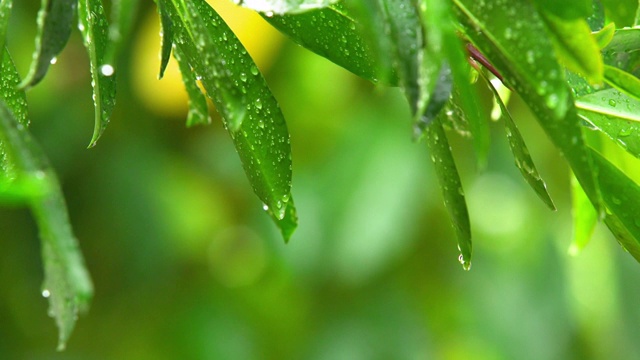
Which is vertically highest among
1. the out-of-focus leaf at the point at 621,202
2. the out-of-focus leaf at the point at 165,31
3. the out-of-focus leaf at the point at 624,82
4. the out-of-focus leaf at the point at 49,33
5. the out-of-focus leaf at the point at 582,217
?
the out-of-focus leaf at the point at 49,33

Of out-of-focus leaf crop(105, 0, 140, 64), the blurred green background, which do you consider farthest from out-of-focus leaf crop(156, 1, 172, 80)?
the blurred green background

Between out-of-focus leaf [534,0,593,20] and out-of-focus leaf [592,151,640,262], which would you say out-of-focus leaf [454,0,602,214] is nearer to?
out-of-focus leaf [534,0,593,20]

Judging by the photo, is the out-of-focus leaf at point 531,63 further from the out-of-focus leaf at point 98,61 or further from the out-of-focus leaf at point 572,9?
the out-of-focus leaf at point 98,61

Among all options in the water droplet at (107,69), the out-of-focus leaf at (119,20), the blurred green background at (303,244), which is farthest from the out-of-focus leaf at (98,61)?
the blurred green background at (303,244)

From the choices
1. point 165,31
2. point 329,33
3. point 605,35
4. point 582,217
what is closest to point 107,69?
point 165,31

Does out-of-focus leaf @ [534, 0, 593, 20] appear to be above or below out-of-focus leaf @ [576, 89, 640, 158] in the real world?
above

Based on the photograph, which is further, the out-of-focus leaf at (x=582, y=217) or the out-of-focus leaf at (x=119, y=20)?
the out-of-focus leaf at (x=582, y=217)

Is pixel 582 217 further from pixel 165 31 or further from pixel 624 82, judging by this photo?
pixel 165 31
